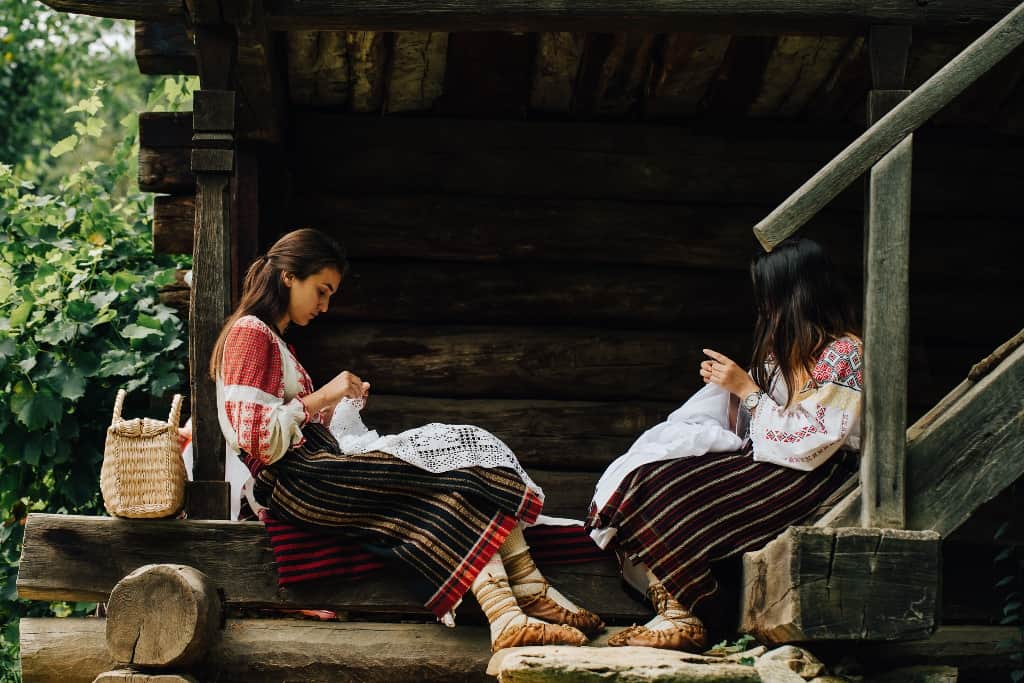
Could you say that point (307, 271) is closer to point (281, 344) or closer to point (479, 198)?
point (281, 344)

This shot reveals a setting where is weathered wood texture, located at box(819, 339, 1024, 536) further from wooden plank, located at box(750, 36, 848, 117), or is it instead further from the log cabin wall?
the log cabin wall

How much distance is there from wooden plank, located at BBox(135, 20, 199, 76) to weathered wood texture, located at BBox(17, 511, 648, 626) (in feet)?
7.66

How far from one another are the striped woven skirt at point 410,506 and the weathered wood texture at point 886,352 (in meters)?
1.15

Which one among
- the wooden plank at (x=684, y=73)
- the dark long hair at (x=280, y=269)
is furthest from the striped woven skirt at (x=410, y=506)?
the wooden plank at (x=684, y=73)

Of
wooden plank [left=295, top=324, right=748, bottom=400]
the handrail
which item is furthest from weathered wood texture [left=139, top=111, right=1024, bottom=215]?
the handrail

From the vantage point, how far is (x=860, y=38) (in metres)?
5.23

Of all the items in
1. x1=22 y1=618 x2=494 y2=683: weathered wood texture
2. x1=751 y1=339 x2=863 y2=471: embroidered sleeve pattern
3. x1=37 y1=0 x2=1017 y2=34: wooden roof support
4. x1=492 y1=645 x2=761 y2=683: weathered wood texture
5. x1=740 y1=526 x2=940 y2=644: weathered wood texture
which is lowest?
x1=22 y1=618 x2=494 y2=683: weathered wood texture

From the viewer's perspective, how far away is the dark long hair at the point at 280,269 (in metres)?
4.77

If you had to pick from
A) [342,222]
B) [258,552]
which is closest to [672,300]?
[342,222]

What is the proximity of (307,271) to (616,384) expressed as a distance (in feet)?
6.43

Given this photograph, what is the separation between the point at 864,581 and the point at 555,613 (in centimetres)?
107

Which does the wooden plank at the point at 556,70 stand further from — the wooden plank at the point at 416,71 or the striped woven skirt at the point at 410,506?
the striped woven skirt at the point at 410,506

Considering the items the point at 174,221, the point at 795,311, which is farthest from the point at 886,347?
the point at 174,221

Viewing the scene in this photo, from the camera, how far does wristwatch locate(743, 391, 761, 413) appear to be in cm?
461
